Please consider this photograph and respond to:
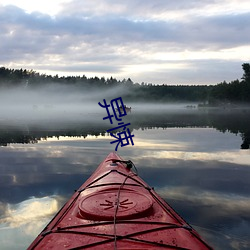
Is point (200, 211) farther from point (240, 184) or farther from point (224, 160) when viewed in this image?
point (224, 160)

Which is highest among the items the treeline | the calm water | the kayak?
the treeline

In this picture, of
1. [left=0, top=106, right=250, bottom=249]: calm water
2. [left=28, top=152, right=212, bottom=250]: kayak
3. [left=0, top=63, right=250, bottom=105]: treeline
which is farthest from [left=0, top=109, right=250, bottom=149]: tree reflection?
[left=0, top=63, right=250, bottom=105]: treeline

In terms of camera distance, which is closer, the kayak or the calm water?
the kayak

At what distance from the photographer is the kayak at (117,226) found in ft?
13.8

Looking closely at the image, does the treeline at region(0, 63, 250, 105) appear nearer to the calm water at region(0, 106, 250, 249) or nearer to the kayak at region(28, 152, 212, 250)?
the calm water at region(0, 106, 250, 249)

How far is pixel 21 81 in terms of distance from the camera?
14012 centimetres

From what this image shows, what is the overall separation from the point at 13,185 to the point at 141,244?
7.02 metres

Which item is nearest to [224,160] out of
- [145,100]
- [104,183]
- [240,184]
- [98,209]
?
[240,184]

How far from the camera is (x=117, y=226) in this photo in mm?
4668

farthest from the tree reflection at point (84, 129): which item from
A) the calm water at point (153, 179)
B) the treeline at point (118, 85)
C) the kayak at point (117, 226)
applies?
the treeline at point (118, 85)

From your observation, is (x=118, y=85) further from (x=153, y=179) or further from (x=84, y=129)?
(x=153, y=179)

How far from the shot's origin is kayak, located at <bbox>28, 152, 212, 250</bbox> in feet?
13.8

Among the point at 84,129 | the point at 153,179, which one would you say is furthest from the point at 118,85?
the point at 153,179

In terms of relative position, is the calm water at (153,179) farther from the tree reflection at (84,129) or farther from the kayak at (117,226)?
the kayak at (117,226)
